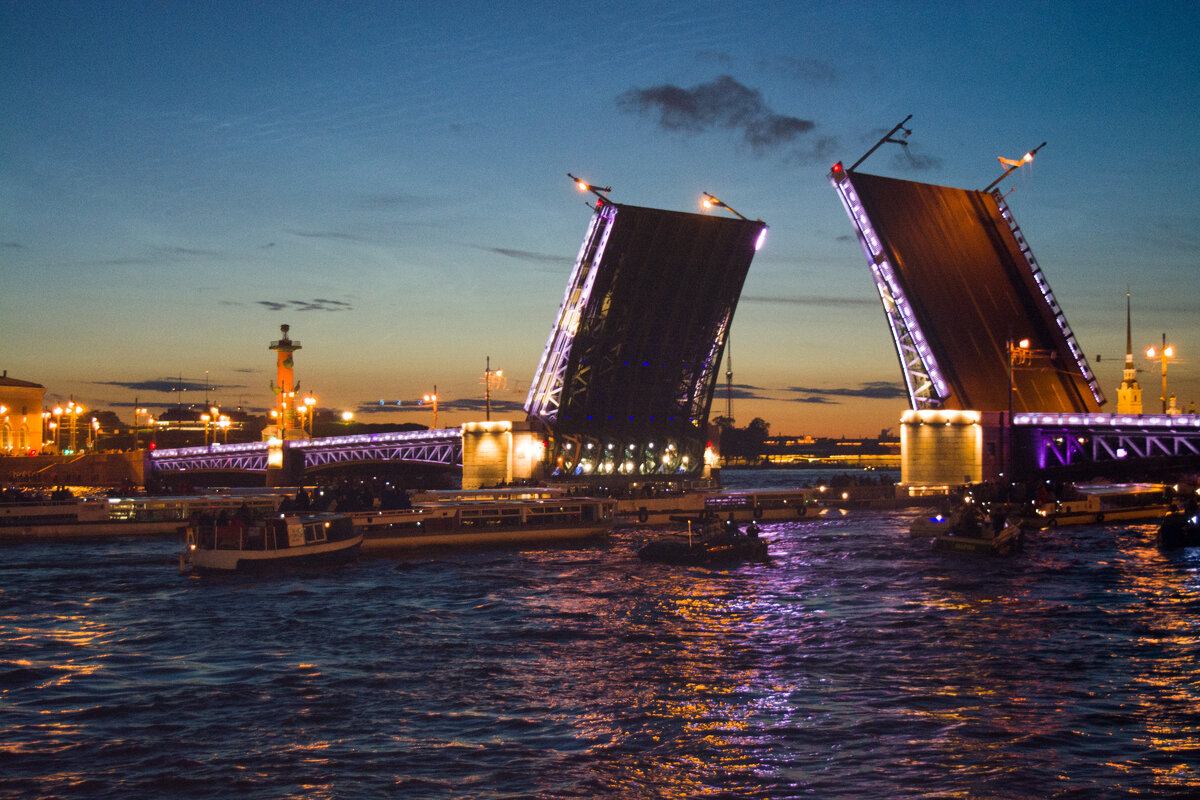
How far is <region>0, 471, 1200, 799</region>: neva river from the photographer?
11703 mm

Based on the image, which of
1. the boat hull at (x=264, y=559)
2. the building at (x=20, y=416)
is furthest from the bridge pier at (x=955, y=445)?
the building at (x=20, y=416)

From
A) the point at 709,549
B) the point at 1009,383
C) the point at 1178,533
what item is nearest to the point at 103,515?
A: the point at 709,549

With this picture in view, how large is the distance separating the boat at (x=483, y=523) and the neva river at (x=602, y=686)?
6.82 m

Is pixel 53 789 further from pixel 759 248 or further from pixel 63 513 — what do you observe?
pixel 759 248

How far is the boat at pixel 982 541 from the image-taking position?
32969 millimetres

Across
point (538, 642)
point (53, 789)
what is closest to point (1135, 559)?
point (538, 642)

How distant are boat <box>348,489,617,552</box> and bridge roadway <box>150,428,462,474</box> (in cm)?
3112

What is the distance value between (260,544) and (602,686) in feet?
51.8

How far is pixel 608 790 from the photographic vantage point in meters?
11.2

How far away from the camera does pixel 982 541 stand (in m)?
32.9

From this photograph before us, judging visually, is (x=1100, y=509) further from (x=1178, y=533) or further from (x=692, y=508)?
(x=692, y=508)

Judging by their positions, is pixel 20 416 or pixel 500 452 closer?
pixel 500 452

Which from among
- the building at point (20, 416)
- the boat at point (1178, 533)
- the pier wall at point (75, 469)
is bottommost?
the boat at point (1178, 533)

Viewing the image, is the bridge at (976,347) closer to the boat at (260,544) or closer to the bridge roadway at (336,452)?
the boat at (260,544)
